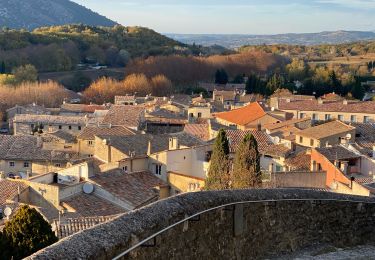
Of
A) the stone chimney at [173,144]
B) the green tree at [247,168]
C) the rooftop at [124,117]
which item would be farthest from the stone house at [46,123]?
the green tree at [247,168]

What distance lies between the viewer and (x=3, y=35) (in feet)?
375

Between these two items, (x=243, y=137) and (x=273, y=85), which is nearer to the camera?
(x=243, y=137)

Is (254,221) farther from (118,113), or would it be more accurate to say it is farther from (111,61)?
(111,61)

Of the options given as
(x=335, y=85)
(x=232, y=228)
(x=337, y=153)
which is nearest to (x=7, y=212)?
(x=232, y=228)

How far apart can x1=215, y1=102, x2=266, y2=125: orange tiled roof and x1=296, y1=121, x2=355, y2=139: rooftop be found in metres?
8.77

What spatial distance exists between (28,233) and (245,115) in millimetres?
36050

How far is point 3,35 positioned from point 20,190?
9825 centimetres

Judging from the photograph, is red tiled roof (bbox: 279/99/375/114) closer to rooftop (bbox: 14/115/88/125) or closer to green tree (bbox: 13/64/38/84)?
rooftop (bbox: 14/115/88/125)

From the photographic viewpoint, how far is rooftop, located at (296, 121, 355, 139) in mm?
34244

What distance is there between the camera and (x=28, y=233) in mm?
10758

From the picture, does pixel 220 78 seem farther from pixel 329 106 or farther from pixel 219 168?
pixel 219 168

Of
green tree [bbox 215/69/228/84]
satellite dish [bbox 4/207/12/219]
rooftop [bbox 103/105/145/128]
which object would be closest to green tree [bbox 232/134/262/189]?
satellite dish [bbox 4/207/12/219]

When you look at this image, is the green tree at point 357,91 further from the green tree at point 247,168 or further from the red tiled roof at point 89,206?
the red tiled roof at point 89,206

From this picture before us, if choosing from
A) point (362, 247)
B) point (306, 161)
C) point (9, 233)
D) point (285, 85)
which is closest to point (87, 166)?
point (306, 161)
